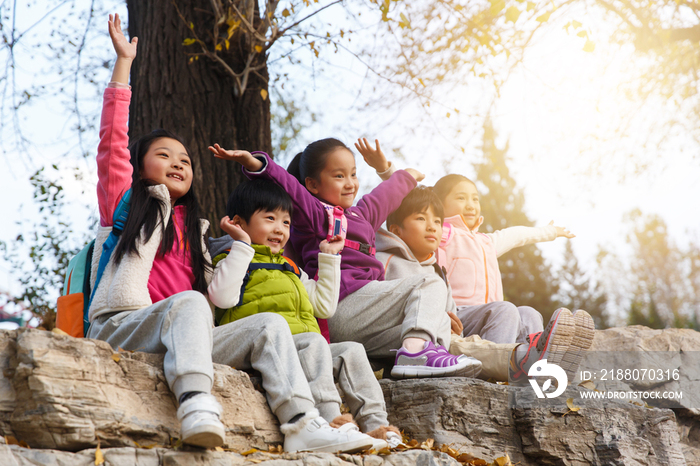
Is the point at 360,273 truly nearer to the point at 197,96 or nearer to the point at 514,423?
the point at 514,423

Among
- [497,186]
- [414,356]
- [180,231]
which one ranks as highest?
[497,186]

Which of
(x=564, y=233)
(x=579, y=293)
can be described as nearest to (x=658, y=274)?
(x=579, y=293)

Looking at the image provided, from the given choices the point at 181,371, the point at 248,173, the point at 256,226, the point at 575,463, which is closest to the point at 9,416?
the point at 181,371

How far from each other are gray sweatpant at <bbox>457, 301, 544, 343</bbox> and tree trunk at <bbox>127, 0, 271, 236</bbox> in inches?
78.4

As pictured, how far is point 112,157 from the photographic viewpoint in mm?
3000

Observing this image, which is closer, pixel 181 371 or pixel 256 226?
pixel 181 371

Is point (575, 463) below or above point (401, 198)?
below

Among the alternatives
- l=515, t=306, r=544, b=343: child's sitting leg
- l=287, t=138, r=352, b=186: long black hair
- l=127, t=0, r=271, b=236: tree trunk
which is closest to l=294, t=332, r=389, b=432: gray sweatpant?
l=287, t=138, r=352, b=186: long black hair

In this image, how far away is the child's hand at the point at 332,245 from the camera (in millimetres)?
3291

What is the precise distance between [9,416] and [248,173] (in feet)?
5.77

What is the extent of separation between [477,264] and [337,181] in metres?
1.37

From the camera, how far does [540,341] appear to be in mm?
3328

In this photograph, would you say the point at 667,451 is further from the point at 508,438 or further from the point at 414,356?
the point at 414,356

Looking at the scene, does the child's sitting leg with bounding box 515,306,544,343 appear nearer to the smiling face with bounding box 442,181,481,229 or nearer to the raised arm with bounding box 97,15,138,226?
the smiling face with bounding box 442,181,481,229
